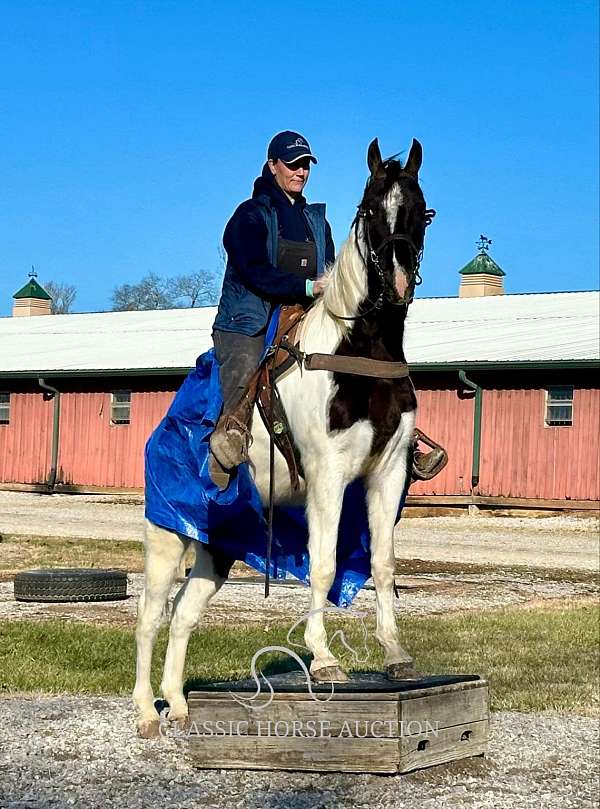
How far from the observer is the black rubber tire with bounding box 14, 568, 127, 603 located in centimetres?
1461

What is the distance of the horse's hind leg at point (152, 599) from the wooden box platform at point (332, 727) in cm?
72

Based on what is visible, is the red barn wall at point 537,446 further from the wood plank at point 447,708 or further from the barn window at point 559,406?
the wood plank at point 447,708

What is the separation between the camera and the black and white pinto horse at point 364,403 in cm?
657

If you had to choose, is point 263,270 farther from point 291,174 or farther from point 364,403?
point 364,403

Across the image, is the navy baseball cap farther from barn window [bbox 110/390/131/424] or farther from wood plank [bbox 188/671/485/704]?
barn window [bbox 110/390/131/424]

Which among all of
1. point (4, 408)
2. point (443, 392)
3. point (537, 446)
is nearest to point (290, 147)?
point (537, 446)

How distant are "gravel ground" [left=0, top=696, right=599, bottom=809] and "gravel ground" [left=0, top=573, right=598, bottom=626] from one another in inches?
213

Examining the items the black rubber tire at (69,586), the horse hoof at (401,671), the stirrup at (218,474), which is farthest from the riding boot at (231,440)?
the black rubber tire at (69,586)

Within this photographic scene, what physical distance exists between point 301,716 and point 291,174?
285 centimetres

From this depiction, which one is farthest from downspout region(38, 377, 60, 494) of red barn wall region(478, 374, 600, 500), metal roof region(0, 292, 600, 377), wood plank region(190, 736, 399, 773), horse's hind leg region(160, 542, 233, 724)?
wood plank region(190, 736, 399, 773)

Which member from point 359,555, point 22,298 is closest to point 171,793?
point 359,555

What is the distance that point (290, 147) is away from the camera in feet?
23.8

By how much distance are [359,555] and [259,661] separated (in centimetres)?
372

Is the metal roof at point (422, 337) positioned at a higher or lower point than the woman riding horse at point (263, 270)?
higher
